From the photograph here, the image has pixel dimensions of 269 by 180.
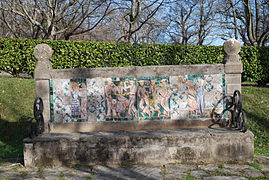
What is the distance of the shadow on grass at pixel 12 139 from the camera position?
5.11m

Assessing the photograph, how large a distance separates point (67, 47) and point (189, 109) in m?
7.15

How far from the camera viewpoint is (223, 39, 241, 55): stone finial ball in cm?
483

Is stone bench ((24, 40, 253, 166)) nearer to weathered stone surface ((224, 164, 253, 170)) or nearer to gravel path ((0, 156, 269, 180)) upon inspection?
gravel path ((0, 156, 269, 180))

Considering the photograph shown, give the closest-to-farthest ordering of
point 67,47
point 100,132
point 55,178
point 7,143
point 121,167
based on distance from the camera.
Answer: point 55,178
point 121,167
point 100,132
point 7,143
point 67,47

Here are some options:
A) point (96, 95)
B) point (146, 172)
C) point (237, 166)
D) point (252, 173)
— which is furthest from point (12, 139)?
point (252, 173)

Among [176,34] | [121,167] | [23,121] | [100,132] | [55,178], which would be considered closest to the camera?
[55,178]

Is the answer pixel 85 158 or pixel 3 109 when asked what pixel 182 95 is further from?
pixel 3 109

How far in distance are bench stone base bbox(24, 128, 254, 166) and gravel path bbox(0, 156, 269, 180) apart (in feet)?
0.44

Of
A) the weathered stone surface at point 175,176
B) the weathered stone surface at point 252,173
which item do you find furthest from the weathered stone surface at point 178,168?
the weathered stone surface at point 252,173

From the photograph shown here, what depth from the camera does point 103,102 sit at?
16.4 feet

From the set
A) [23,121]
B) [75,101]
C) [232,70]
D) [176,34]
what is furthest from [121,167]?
[176,34]

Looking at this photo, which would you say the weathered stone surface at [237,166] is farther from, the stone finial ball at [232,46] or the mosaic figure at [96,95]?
the mosaic figure at [96,95]

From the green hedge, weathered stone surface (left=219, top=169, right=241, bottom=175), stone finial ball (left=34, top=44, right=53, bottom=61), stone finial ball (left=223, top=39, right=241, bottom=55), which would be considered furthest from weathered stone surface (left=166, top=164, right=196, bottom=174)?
the green hedge

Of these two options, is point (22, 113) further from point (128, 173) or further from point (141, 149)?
point (128, 173)
